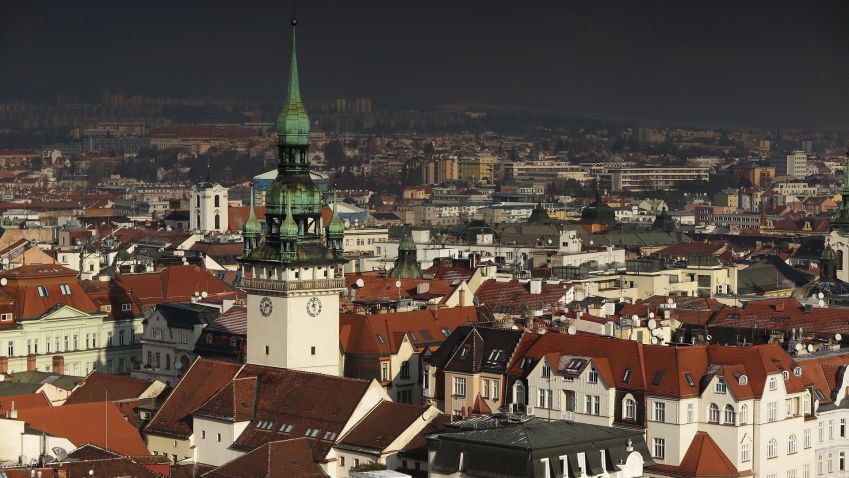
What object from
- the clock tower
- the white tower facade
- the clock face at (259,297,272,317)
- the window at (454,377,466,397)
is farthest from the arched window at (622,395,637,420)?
the white tower facade

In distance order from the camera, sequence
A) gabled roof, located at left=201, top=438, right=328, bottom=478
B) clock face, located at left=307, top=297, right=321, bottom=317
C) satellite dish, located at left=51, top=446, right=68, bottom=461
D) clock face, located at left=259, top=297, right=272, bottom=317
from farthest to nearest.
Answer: clock face, located at left=259, top=297, right=272, bottom=317, clock face, located at left=307, top=297, right=321, bottom=317, gabled roof, located at left=201, top=438, right=328, bottom=478, satellite dish, located at left=51, top=446, right=68, bottom=461

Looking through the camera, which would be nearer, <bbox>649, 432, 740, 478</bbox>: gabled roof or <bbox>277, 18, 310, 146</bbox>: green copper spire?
<bbox>649, 432, 740, 478</bbox>: gabled roof

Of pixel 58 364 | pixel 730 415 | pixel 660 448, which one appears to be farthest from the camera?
pixel 58 364

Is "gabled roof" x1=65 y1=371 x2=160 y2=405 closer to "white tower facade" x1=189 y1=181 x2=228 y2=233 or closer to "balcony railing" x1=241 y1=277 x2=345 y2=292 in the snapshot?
"balcony railing" x1=241 y1=277 x2=345 y2=292

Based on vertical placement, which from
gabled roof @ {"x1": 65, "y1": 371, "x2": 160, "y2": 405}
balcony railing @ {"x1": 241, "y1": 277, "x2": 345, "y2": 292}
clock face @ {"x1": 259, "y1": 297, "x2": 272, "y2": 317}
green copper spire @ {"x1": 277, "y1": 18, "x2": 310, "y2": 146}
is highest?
green copper spire @ {"x1": 277, "y1": 18, "x2": 310, "y2": 146}

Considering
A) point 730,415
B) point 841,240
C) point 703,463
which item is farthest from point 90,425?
point 841,240

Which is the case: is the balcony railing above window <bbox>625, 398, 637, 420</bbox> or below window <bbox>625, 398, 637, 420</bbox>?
above

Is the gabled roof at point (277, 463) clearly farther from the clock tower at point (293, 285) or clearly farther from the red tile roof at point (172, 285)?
the red tile roof at point (172, 285)

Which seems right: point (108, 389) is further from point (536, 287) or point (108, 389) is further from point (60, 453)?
point (536, 287)
